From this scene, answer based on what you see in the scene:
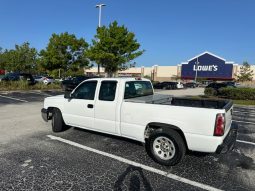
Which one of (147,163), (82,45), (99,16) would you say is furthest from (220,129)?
(82,45)

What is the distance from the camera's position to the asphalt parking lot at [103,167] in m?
3.96

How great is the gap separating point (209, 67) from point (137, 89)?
227ft

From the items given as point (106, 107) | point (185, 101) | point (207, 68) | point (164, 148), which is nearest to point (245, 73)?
point (207, 68)

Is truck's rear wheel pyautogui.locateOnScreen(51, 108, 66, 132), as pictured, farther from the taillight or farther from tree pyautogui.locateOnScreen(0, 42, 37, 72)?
tree pyautogui.locateOnScreen(0, 42, 37, 72)

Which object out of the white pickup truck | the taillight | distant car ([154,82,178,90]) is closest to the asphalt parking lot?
the white pickup truck

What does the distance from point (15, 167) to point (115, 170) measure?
1.93 meters

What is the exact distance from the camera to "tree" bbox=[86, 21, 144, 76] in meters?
24.5

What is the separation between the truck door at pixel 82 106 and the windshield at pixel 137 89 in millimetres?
920

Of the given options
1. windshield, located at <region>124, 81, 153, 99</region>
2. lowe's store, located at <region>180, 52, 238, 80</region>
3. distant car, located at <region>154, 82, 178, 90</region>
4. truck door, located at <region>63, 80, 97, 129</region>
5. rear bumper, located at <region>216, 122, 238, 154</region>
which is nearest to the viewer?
rear bumper, located at <region>216, 122, 238, 154</region>

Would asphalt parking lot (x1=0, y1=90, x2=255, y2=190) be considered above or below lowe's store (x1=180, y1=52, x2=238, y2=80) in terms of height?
below

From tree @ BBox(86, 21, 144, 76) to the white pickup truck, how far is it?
18097mm

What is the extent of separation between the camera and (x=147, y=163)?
4.86m

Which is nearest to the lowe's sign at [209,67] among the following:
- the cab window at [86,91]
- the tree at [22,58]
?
the tree at [22,58]

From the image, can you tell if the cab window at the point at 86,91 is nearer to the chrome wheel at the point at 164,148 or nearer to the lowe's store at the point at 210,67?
the chrome wheel at the point at 164,148
